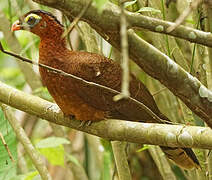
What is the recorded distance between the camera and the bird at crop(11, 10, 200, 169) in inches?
84.9

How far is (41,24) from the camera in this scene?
2.29 metres

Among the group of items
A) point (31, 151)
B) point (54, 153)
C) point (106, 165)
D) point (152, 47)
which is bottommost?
point (106, 165)

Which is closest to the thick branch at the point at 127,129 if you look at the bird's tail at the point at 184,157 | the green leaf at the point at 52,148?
the green leaf at the point at 52,148

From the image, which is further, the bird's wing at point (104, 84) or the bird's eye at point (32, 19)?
the bird's eye at point (32, 19)

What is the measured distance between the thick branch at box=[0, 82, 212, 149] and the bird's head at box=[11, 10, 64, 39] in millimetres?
401

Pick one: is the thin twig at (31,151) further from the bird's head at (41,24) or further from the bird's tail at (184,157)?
the bird's tail at (184,157)

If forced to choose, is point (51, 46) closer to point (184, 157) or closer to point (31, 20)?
point (31, 20)

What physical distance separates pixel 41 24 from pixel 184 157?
1.02m

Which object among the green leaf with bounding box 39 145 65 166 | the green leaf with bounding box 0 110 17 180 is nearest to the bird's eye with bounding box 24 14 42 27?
the green leaf with bounding box 0 110 17 180

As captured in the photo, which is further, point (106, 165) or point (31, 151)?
point (106, 165)

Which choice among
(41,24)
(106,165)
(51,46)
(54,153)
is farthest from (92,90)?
(106,165)

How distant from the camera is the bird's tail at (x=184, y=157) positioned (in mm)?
2162

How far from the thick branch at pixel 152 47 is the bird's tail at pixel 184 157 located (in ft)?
1.86

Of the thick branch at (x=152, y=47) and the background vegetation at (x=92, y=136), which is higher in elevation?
the thick branch at (x=152, y=47)
